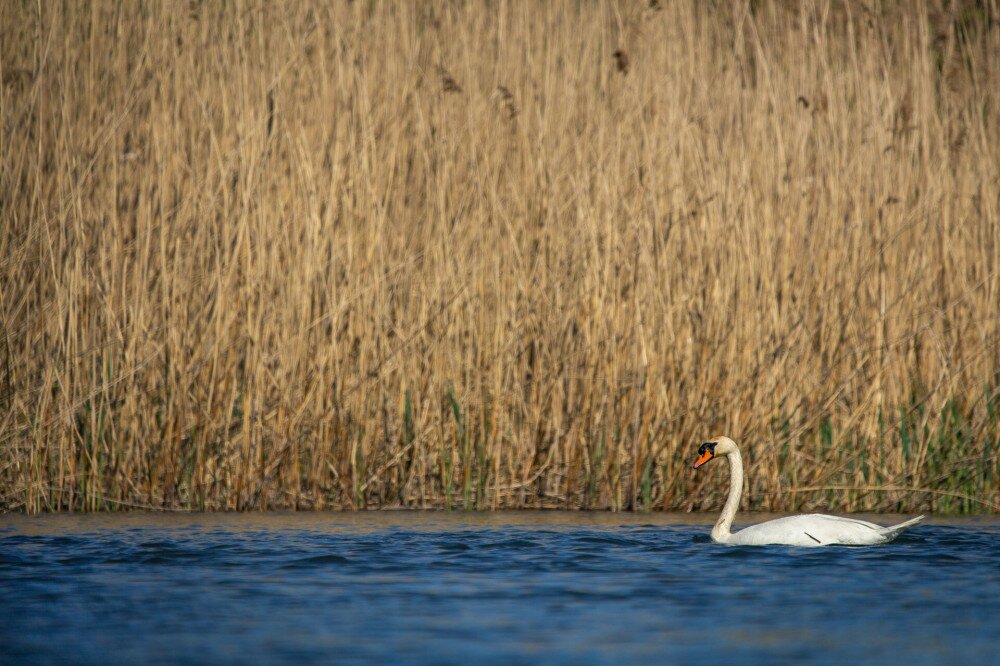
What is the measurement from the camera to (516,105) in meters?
7.89

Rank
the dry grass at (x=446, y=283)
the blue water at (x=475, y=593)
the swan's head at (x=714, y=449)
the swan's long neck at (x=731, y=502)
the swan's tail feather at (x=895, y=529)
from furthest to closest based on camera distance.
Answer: the dry grass at (x=446, y=283) < the swan's head at (x=714, y=449) < the swan's long neck at (x=731, y=502) < the swan's tail feather at (x=895, y=529) < the blue water at (x=475, y=593)

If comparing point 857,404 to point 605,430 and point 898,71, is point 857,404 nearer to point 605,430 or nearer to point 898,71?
point 605,430

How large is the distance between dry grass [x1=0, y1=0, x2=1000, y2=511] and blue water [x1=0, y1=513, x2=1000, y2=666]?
1.53ft

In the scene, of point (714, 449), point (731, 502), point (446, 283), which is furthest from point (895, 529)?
point (446, 283)

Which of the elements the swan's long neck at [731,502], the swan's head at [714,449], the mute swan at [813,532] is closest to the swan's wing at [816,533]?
the mute swan at [813,532]

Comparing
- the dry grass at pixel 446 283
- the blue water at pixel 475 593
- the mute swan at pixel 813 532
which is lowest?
the blue water at pixel 475 593

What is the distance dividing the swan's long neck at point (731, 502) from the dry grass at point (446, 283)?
0.67 meters

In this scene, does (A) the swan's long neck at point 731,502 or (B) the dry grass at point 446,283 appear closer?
(A) the swan's long neck at point 731,502

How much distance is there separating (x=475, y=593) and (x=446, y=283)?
8.65 ft

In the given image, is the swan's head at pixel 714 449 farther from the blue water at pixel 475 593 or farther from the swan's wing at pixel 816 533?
the swan's wing at pixel 816 533

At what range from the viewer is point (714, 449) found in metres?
6.81

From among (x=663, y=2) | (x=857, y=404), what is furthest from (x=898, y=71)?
(x=857, y=404)

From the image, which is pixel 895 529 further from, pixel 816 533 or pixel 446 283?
pixel 446 283

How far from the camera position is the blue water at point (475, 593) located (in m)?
4.31
